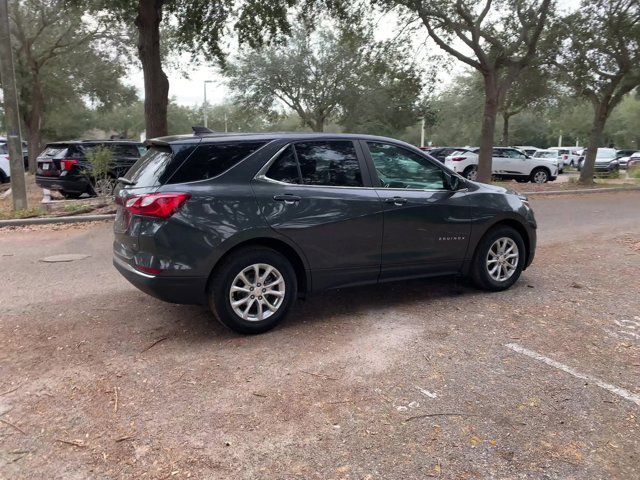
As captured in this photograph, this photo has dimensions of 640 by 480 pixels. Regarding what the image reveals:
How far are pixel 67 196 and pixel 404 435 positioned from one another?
43.6ft

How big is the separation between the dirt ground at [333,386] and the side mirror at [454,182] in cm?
114

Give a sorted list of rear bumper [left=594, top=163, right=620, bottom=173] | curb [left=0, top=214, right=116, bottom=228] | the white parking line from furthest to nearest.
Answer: rear bumper [left=594, top=163, right=620, bottom=173] < curb [left=0, top=214, right=116, bottom=228] < the white parking line

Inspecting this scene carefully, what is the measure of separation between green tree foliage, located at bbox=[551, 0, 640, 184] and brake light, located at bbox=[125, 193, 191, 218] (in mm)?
17365

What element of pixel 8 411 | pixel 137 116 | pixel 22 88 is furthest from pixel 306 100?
pixel 137 116

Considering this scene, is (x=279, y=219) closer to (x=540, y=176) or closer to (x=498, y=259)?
(x=498, y=259)

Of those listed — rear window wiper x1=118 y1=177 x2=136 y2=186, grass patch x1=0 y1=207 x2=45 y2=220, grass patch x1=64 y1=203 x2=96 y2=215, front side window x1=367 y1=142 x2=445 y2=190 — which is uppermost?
front side window x1=367 y1=142 x2=445 y2=190

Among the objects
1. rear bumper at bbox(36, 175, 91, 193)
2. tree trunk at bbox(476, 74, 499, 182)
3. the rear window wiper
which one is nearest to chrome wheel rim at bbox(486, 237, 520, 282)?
the rear window wiper

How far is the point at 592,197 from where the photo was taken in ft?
55.1

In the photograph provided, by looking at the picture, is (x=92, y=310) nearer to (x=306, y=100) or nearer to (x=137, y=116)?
(x=306, y=100)

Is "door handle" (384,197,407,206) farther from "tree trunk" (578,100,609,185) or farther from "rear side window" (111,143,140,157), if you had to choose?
"tree trunk" (578,100,609,185)

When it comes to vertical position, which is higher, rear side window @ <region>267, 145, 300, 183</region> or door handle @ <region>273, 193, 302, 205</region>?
rear side window @ <region>267, 145, 300, 183</region>

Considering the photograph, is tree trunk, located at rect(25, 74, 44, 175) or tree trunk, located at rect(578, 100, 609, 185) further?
tree trunk, located at rect(25, 74, 44, 175)

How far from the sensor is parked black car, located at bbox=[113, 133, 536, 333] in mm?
4098

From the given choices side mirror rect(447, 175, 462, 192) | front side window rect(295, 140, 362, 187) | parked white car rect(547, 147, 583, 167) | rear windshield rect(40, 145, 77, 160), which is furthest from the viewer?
parked white car rect(547, 147, 583, 167)
